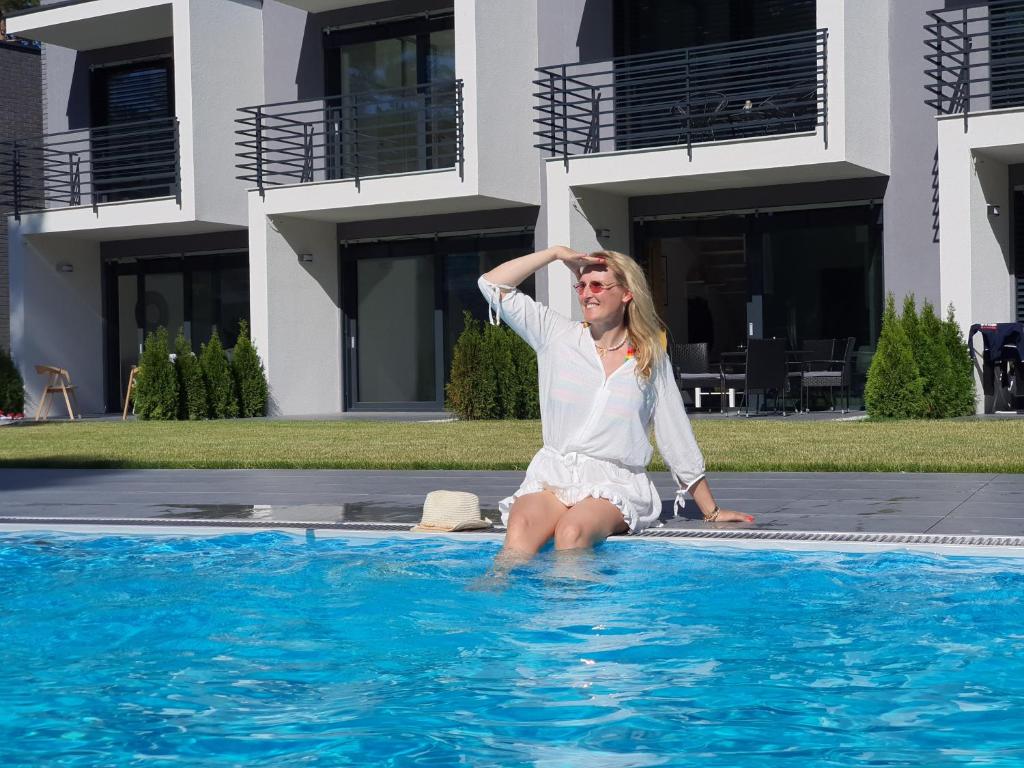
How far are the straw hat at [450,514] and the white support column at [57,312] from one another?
1837 centimetres

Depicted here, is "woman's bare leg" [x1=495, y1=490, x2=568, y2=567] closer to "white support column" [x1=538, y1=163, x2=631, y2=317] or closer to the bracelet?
the bracelet

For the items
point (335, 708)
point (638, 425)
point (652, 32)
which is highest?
point (652, 32)

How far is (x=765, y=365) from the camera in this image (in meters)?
16.7

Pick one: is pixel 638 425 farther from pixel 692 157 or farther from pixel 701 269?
pixel 701 269

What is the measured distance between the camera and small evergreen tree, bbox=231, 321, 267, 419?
67.9 ft

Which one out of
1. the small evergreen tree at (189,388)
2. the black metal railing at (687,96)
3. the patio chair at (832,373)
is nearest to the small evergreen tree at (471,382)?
the black metal railing at (687,96)

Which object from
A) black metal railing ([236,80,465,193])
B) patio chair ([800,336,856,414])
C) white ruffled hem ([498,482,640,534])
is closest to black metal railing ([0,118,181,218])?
black metal railing ([236,80,465,193])

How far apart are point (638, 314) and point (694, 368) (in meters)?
11.8

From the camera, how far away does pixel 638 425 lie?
6.39 m

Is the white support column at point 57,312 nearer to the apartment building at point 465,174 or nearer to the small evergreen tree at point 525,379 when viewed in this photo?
the apartment building at point 465,174

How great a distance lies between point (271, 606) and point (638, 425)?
1885 millimetres

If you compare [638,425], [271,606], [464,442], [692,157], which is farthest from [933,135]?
[271,606]

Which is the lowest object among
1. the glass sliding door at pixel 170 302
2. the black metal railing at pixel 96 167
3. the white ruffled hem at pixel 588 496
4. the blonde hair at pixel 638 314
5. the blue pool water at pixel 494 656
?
the blue pool water at pixel 494 656

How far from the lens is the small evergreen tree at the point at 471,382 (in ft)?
58.9
